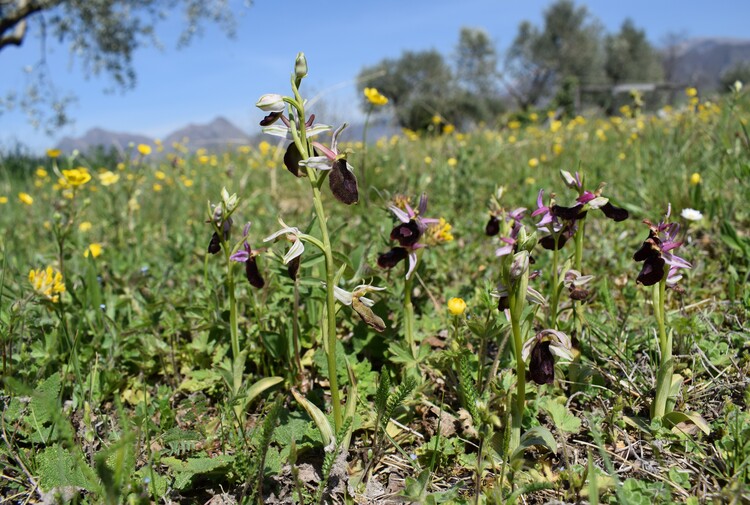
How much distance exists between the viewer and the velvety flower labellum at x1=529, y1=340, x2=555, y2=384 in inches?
53.7

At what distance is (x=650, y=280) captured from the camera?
4.74 ft

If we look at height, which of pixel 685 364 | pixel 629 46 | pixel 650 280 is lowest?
pixel 685 364

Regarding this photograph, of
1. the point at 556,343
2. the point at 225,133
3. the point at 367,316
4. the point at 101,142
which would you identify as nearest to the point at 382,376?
the point at 367,316

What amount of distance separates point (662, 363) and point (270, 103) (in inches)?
51.8

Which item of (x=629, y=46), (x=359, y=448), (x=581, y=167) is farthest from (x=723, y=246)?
(x=629, y=46)

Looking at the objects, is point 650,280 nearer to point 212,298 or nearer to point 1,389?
point 212,298

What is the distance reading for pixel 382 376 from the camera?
146 centimetres

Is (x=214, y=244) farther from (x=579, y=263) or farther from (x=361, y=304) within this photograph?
(x=579, y=263)

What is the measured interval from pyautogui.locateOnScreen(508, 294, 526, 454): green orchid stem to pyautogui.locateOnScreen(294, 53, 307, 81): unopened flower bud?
78 centimetres

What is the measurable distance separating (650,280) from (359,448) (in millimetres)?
1019

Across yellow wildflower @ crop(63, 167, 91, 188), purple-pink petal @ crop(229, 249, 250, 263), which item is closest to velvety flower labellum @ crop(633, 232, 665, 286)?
purple-pink petal @ crop(229, 249, 250, 263)

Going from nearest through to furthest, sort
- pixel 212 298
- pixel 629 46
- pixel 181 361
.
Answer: pixel 212 298, pixel 181 361, pixel 629 46

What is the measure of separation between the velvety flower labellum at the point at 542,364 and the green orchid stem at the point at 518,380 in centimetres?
4

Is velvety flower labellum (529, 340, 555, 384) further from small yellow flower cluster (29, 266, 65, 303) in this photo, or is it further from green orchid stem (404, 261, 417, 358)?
small yellow flower cluster (29, 266, 65, 303)
